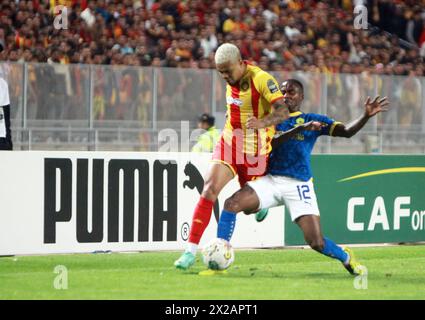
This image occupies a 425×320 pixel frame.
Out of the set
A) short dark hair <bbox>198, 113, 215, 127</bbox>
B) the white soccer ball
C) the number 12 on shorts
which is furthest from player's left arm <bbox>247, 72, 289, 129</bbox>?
short dark hair <bbox>198, 113, 215, 127</bbox>

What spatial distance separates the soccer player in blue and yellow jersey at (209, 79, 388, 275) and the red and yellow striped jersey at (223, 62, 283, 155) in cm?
25

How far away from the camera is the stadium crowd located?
66.4 feet

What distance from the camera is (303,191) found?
11.2 m

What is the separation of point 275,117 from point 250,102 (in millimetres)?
440

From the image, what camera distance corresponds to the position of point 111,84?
58.4 feet

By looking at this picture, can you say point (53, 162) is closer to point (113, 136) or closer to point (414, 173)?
point (113, 136)

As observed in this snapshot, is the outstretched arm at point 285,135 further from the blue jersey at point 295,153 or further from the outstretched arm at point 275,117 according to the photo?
the outstretched arm at point 275,117

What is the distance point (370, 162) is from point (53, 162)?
5.13m

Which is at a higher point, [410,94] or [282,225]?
[410,94]

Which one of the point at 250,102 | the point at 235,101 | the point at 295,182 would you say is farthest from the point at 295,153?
the point at 235,101

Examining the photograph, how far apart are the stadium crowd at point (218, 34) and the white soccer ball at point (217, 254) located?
9233 millimetres

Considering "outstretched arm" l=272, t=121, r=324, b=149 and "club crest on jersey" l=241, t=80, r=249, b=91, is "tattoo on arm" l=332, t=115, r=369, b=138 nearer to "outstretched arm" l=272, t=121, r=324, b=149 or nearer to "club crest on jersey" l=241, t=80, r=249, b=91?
"outstretched arm" l=272, t=121, r=324, b=149

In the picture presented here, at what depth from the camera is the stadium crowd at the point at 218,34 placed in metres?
20.2
